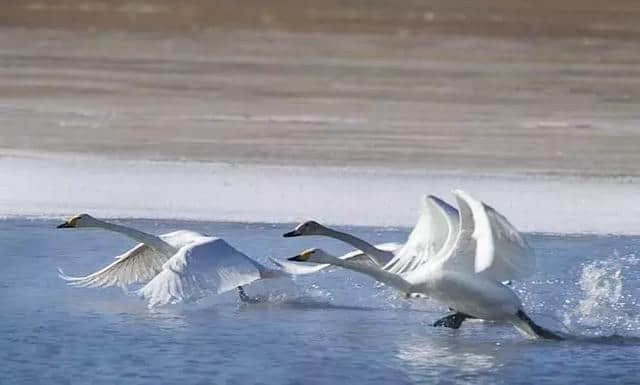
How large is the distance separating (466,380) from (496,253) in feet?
2.68

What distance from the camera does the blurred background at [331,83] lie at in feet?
41.3

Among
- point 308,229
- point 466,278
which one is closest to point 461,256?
point 466,278

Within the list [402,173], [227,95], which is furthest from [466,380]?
[227,95]

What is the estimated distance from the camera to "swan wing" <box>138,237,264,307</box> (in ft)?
23.5

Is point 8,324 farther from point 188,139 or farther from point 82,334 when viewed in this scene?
point 188,139

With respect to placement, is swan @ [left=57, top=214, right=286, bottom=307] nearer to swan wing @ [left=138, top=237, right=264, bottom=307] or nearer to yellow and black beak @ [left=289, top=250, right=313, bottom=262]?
swan wing @ [left=138, top=237, right=264, bottom=307]

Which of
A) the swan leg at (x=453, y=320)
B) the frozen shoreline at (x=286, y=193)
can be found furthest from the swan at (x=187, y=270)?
the frozen shoreline at (x=286, y=193)

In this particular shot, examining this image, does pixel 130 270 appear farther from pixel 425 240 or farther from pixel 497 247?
pixel 497 247

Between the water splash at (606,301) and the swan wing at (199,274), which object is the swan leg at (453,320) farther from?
the swan wing at (199,274)

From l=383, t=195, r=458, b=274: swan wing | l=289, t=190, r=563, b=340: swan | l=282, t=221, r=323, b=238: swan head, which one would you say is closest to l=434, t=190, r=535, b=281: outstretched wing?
l=289, t=190, r=563, b=340: swan

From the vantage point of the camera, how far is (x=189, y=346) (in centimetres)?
673

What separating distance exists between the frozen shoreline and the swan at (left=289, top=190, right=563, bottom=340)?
2.30m

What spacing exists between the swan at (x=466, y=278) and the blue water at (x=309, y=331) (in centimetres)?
12

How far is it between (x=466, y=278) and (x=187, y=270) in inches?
48.8
